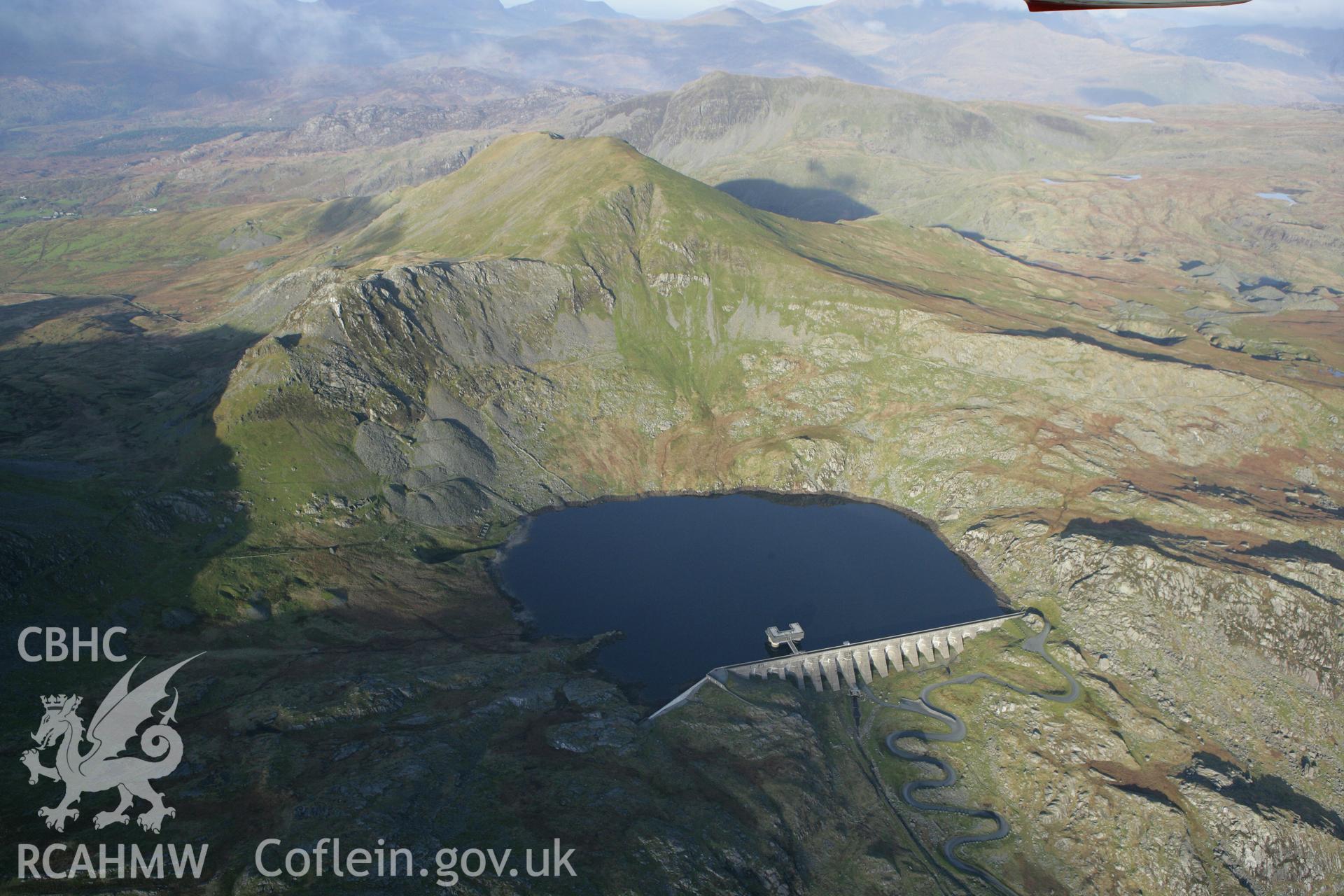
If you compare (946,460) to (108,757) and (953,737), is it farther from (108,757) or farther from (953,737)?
(108,757)

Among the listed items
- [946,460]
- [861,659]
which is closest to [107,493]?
[861,659]

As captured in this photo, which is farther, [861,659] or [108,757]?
[861,659]

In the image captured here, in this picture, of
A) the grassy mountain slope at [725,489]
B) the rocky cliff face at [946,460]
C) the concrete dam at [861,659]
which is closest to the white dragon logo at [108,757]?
the grassy mountain slope at [725,489]

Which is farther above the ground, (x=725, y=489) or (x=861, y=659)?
(x=725, y=489)

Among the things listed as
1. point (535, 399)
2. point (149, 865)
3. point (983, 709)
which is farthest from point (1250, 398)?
point (149, 865)

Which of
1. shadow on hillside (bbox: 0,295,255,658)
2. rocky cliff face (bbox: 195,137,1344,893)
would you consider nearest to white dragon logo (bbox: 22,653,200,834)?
shadow on hillside (bbox: 0,295,255,658)

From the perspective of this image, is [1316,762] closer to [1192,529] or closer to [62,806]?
[1192,529]

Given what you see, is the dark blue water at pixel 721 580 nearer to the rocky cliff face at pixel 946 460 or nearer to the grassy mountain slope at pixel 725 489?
the grassy mountain slope at pixel 725 489

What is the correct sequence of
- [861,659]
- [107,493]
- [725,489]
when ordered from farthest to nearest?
[725,489], [107,493], [861,659]
